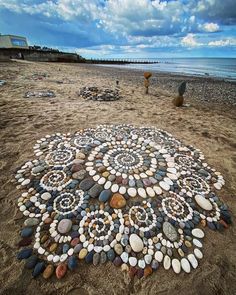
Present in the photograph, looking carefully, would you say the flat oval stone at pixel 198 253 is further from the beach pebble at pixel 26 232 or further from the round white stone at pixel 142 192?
the beach pebble at pixel 26 232

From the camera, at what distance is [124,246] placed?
66.9 inches

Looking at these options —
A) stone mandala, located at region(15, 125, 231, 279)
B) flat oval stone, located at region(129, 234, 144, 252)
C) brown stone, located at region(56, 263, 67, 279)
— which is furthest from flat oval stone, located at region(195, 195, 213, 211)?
brown stone, located at region(56, 263, 67, 279)

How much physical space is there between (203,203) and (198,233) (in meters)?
0.48

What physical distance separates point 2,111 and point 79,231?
4.63 m

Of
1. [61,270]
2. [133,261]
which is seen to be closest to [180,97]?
[133,261]

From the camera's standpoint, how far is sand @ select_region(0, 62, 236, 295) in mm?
1435

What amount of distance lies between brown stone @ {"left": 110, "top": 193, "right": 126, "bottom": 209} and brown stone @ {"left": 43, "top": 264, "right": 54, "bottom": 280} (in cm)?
88

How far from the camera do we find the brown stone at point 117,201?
210 centimetres

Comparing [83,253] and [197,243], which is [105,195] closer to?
[83,253]

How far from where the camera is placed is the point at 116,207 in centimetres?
209

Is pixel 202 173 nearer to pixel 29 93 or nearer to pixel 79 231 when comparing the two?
pixel 79 231

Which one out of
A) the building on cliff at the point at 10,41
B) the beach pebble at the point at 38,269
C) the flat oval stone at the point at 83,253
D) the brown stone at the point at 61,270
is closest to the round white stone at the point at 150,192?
the flat oval stone at the point at 83,253

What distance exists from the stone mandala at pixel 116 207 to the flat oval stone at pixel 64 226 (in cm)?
1

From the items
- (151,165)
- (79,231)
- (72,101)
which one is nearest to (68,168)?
(79,231)
